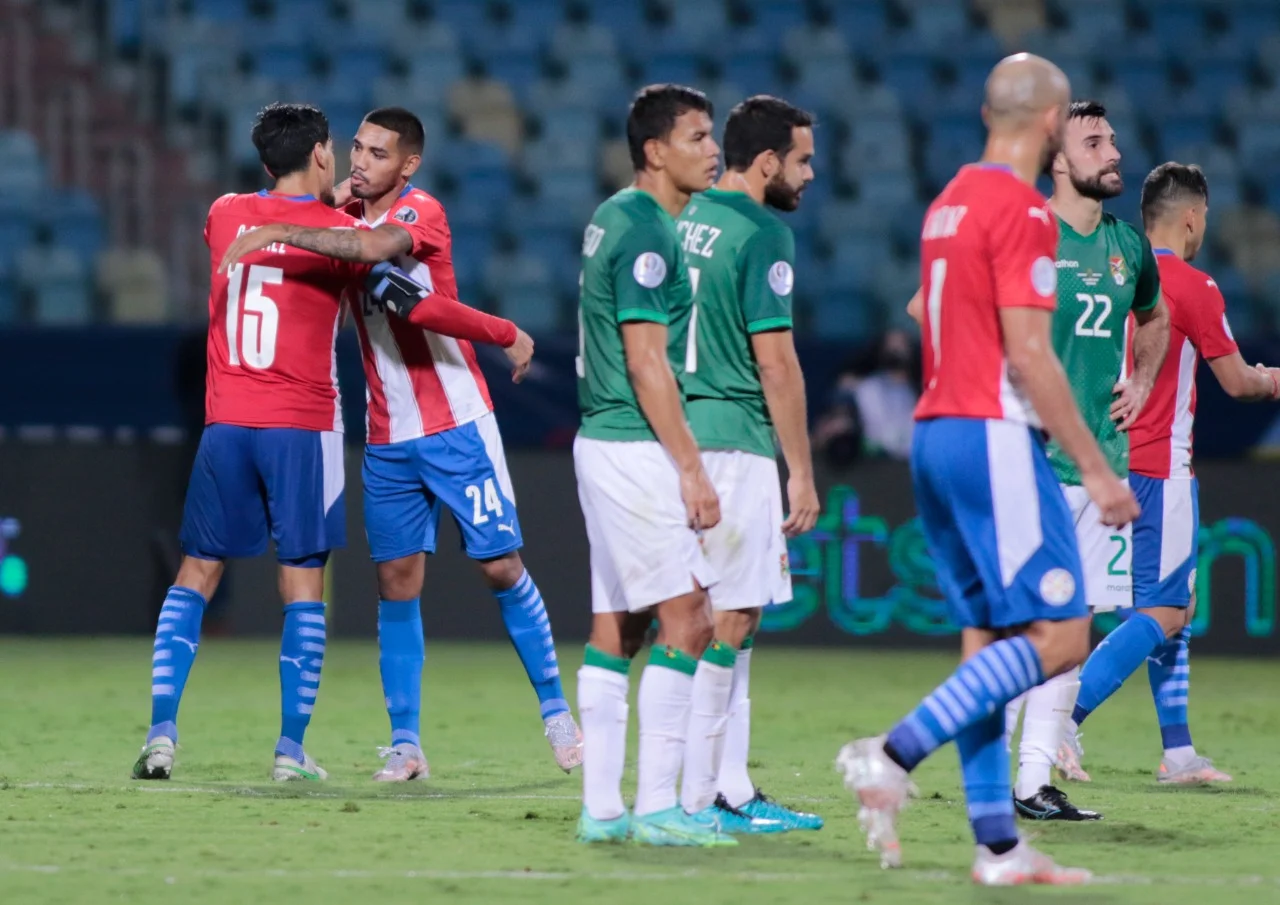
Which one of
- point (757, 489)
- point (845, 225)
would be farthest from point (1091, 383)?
point (845, 225)

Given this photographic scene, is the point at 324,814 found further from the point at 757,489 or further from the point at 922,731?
the point at 922,731

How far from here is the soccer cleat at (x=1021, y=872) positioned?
4.68m

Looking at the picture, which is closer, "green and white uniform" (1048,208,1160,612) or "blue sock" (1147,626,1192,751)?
"green and white uniform" (1048,208,1160,612)

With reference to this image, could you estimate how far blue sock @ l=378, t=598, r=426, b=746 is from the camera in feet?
22.4

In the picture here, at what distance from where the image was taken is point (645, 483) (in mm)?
5137

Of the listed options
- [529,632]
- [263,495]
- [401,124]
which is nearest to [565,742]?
[529,632]

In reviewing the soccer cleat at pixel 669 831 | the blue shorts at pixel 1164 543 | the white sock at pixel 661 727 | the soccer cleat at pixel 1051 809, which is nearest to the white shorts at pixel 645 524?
the white sock at pixel 661 727

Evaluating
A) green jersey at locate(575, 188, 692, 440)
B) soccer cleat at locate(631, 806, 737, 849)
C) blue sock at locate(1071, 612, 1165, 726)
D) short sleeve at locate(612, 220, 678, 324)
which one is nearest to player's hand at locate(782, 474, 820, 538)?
green jersey at locate(575, 188, 692, 440)

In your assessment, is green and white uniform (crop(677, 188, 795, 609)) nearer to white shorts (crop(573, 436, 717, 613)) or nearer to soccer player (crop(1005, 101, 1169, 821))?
white shorts (crop(573, 436, 717, 613))

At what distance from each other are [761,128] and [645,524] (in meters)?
1.33

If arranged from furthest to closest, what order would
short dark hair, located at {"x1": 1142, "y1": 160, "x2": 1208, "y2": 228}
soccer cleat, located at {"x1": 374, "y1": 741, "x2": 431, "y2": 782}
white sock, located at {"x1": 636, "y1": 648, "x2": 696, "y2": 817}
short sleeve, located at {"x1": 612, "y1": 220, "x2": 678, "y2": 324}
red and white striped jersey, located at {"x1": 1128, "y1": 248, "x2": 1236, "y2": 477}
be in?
short dark hair, located at {"x1": 1142, "y1": 160, "x2": 1208, "y2": 228}
red and white striped jersey, located at {"x1": 1128, "y1": 248, "x2": 1236, "y2": 477}
soccer cleat, located at {"x1": 374, "y1": 741, "x2": 431, "y2": 782}
white sock, located at {"x1": 636, "y1": 648, "x2": 696, "y2": 817}
short sleeve, located at {"x1": 612, "y1": 220, "x2": 678, "y2": 324}

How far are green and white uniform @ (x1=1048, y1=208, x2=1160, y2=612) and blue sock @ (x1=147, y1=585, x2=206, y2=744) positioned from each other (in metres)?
2.91

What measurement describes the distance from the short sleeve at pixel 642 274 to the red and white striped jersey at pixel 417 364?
71.2 inches

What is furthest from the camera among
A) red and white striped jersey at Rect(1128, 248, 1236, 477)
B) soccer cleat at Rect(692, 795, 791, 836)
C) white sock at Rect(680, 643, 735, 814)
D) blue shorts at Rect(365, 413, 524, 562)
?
red and white striped jersey at Rect(1128, 248, 1236, 477)
